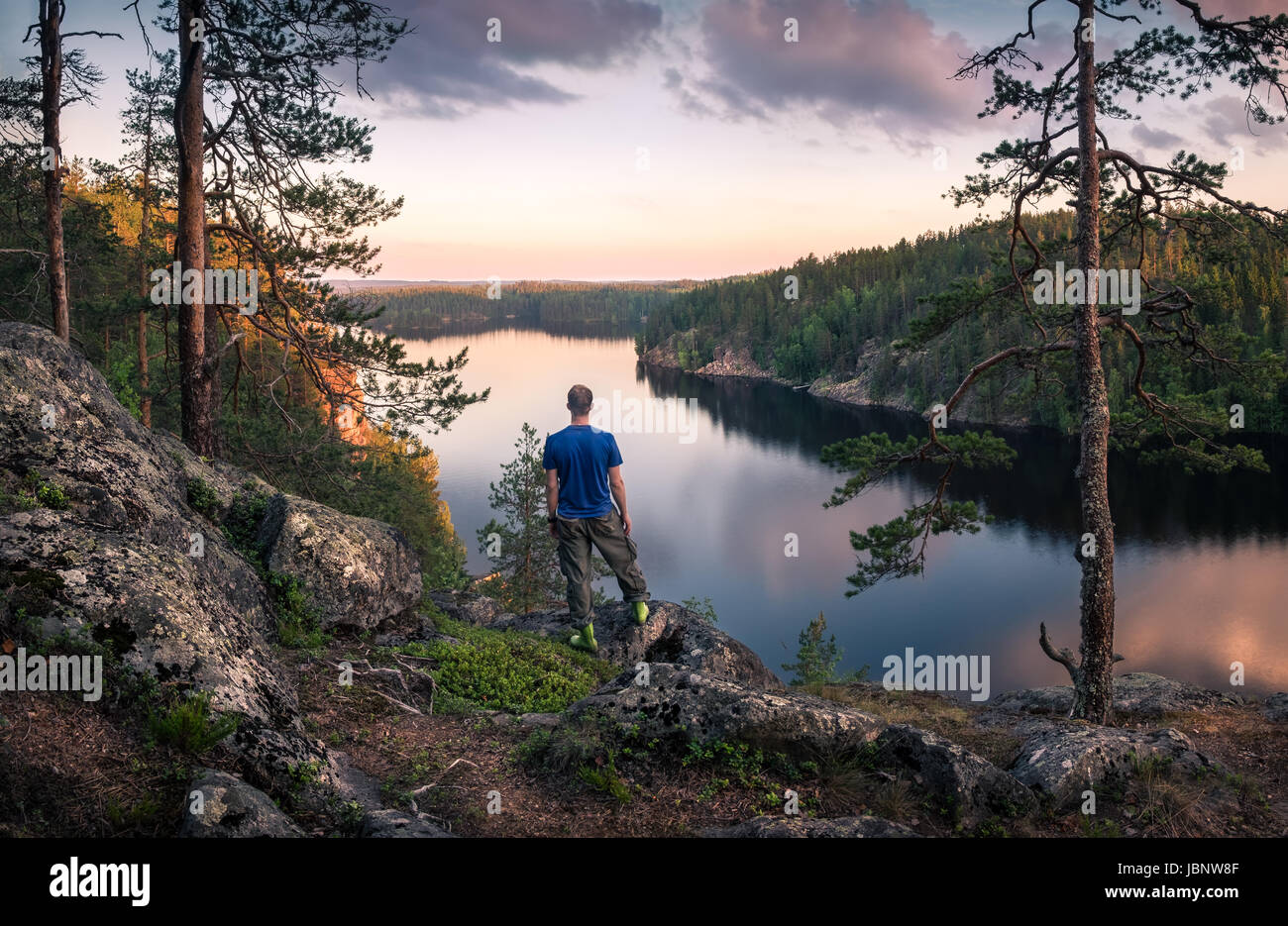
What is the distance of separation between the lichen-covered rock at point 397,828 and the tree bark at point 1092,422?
31.7ft

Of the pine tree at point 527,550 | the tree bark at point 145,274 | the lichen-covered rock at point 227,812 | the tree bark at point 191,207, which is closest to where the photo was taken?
the lichen-covered rock at point 227,812

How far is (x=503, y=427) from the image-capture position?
8819 centimetres

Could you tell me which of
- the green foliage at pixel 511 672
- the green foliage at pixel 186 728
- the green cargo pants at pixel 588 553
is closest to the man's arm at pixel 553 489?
the green cargo pants at pixel 588 553

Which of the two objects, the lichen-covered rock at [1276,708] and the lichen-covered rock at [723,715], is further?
the lichen-covered rock at [1276,708]

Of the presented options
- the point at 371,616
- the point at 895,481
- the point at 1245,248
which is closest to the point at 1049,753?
the point at 371,616

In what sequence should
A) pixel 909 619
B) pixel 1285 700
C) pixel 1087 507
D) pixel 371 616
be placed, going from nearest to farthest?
pixel 371 616, pixel 1087 507, pixel 1285 700, pixel 909 619

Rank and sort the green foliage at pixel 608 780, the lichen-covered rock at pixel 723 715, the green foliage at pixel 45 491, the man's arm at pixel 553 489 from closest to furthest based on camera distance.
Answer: the green foliage at pixel 608 780 → the green foliage at pixel 45 491 → the lichen-covered rock at pixel 723 715 → the man's arm at pixel 553 489

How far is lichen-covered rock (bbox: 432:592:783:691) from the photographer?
32.3 feet

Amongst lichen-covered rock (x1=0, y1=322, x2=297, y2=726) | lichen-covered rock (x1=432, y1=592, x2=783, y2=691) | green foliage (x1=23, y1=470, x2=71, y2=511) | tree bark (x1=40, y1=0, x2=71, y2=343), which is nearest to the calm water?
tree bark (x1=40, y1=0, x2=71, y2=343)

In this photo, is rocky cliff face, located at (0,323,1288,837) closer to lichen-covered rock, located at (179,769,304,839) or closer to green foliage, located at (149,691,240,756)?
lichen-covered rock, located at (179,769,304,839)

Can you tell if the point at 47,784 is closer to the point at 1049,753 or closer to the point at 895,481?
the point at 1049,753

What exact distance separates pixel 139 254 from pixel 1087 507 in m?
28.4

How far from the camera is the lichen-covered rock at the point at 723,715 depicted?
5.89 m

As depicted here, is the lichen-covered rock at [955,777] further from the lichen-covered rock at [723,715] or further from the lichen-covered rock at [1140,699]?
the lichen-covered rock at [1140,699]
